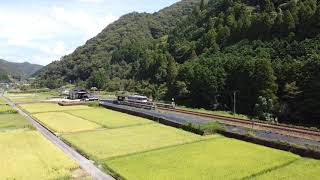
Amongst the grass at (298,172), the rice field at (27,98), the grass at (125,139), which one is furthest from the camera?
the rice field at (27,98)

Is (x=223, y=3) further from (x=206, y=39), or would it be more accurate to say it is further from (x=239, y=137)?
(x=239, y=137)

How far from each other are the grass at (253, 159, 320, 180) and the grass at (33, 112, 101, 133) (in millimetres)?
26034

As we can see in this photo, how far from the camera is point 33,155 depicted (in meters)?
32.4

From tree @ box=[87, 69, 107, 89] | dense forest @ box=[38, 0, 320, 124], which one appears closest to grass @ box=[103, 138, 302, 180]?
dense forest @ box=[38, 0, 320, 124]

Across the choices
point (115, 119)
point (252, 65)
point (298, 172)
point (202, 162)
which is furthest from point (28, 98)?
point (298, 172)

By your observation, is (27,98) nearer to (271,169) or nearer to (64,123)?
(64,123)

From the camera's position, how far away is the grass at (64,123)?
153 feet

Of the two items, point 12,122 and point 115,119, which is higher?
point 115,119

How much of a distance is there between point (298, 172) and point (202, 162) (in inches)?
265

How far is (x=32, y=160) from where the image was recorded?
30.5 m

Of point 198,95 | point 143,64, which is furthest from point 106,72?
point 198,95

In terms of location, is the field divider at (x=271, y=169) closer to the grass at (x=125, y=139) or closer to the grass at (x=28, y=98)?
the grass at (x=125, y=139)

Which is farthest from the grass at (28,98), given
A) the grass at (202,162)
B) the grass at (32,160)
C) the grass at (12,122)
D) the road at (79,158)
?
the grass at (202,162)

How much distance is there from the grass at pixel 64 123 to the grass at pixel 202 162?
16926mm
